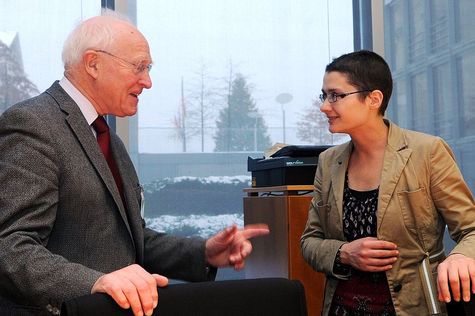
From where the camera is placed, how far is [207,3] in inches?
163

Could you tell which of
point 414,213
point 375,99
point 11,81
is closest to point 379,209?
point 414,213

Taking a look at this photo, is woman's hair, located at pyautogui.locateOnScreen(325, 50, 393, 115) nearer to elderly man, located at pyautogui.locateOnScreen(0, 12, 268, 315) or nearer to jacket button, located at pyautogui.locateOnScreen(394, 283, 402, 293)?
jacket button, located at pyautogui.locateOnScreen(394, 283, 402, 293)

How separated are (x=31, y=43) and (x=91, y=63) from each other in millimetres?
2364

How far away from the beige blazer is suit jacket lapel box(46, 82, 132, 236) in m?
0.82

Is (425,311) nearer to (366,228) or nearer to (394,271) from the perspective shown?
(394,271)

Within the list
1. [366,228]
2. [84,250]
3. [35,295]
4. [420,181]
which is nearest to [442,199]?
[420,181]

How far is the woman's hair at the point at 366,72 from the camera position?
227 cm

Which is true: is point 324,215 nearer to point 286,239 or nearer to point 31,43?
point 286,239

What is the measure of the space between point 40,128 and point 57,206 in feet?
0.59

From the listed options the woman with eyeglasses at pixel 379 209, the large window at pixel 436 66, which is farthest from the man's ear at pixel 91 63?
the large window at pixel 436 66

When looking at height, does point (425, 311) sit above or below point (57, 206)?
below

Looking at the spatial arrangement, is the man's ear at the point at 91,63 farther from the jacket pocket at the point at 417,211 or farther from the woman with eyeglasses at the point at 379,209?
the jacket pocket at the point at 417,211

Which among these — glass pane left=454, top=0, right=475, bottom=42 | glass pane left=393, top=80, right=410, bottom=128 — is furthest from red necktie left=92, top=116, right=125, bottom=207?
glass pane left=454, top=0, right=475, bottom=42

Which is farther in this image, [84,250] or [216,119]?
[216,119]
